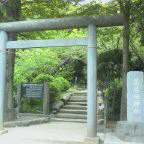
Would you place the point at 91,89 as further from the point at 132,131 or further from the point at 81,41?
the point at 132,131

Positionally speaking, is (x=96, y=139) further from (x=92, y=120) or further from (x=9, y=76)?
(x=9, y=76)

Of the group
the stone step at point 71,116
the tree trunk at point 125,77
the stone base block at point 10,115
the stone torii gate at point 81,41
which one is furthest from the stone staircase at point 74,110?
the stone torii gate at point 81,41

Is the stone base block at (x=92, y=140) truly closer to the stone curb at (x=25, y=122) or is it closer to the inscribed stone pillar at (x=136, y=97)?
the inscribed stone pillar at (x=136, y=97)

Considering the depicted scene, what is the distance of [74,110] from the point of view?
17.6 m

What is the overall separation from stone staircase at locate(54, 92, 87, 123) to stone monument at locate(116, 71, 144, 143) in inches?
241

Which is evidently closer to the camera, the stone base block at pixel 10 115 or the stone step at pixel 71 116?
the stone base block at pixel 10 115

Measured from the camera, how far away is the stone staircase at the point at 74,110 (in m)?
16.9

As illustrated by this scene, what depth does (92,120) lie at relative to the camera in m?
11.3

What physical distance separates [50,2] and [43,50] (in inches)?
230

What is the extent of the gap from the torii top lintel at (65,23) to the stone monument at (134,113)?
6.70ft

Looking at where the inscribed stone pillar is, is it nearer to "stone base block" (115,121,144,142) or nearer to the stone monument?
the stone monument

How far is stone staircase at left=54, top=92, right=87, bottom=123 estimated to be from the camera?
16855 mm

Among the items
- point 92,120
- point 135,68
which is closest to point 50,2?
point 135,68

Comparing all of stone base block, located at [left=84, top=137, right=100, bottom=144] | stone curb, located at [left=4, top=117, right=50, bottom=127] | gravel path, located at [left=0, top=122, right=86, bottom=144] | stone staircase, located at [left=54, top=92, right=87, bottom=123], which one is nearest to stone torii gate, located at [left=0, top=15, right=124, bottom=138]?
stone base block, located at [left=84, top=137, right=100, bottom=144]
